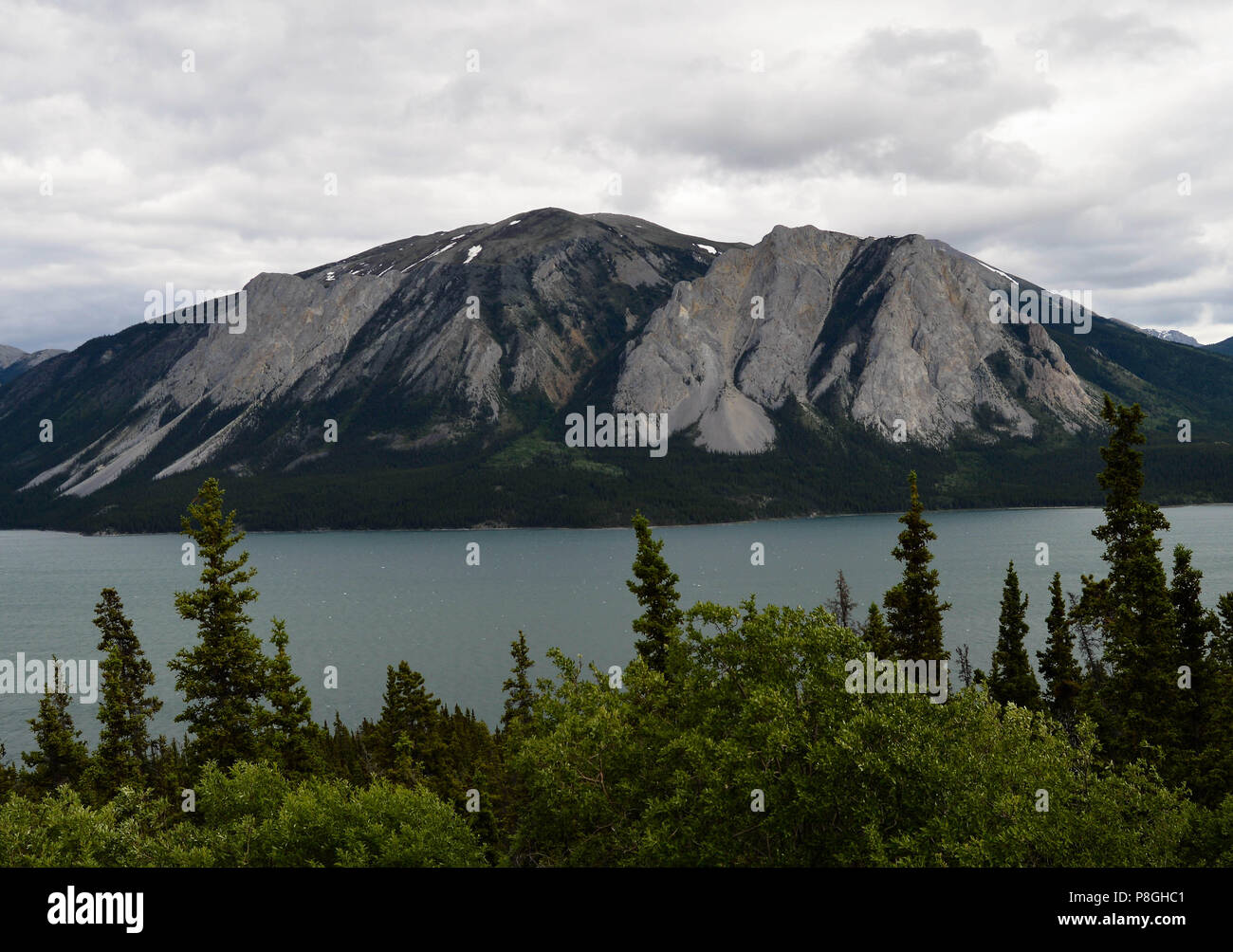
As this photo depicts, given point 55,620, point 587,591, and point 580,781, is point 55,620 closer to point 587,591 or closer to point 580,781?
point 587,591

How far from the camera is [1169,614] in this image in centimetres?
3781

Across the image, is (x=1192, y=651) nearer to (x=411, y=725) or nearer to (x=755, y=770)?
(x=755, y=770)

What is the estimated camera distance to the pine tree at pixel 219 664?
36844 millimetres

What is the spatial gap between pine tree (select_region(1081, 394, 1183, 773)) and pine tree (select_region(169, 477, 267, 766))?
39.2m

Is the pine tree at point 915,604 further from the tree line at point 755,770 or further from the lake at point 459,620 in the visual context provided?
the lake at point 459,620

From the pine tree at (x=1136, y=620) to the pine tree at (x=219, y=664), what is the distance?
39.2 m

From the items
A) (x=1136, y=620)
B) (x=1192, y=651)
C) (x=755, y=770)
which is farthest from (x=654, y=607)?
(x=1192, y=651)

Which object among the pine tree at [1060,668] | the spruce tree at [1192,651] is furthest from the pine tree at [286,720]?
the pine tree at [1060,668]

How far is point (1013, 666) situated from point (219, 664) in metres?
49.5

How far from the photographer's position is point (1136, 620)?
38750mm

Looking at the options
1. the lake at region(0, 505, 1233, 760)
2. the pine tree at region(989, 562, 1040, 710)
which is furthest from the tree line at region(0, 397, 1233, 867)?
the lake at region(0, 505, 1233, 760)

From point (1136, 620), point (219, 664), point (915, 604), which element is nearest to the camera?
point (219, 664)

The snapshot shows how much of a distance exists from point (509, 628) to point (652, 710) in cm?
12088

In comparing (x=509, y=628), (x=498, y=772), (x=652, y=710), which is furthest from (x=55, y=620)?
(x=652, y=710)
